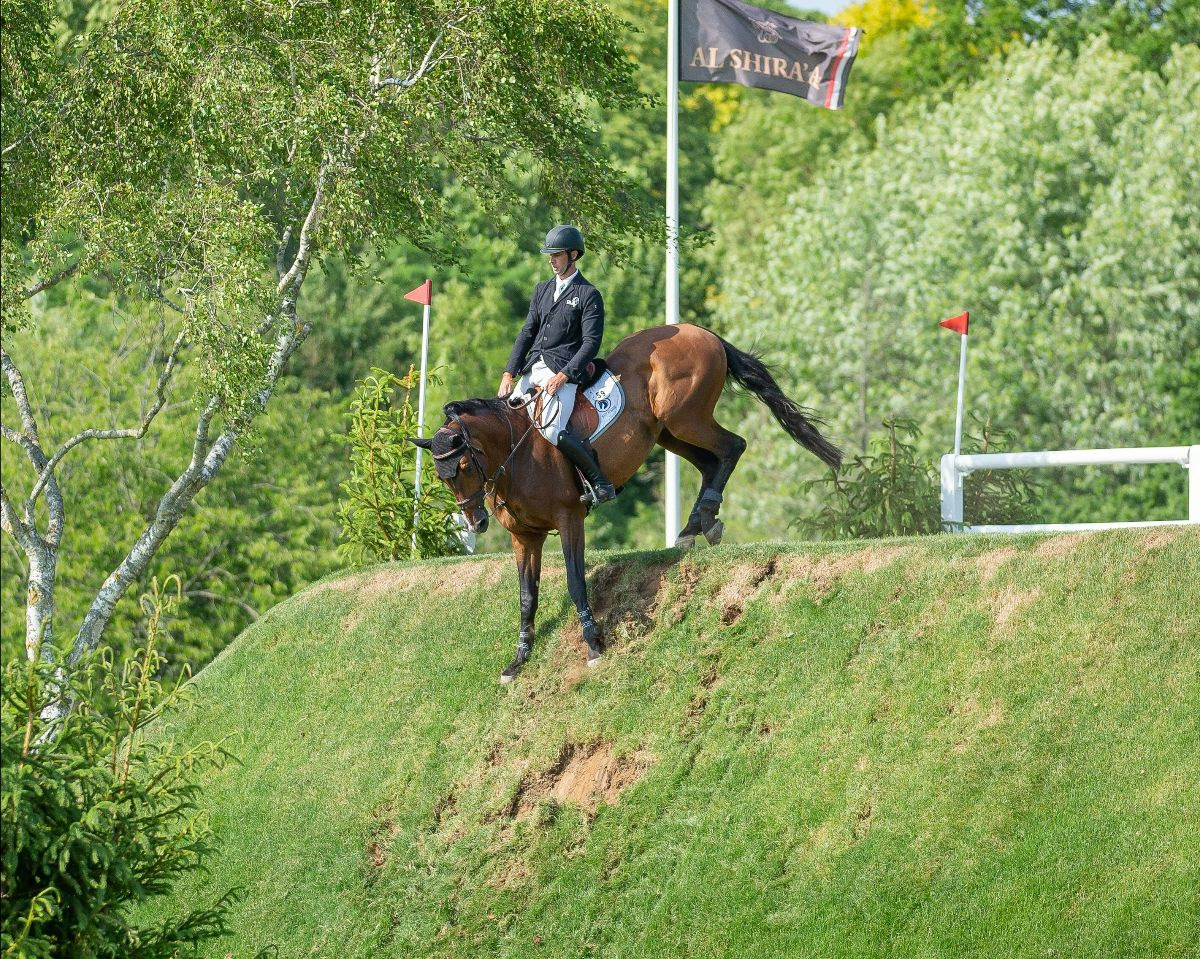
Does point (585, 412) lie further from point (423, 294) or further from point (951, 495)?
point (423, 294)

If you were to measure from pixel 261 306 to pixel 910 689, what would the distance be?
806 cm

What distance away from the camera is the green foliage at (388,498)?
17859 mm

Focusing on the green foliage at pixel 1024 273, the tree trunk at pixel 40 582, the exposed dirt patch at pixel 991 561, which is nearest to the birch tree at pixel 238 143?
the tree trunk at pixel 40 582

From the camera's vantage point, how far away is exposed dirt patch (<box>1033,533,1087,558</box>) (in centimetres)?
1098

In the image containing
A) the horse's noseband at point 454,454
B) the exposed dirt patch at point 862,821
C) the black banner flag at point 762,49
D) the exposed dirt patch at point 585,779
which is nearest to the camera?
the exposed dirt patch at point 862,821

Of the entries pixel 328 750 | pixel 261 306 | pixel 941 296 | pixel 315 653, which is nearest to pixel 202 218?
pixel 261 306

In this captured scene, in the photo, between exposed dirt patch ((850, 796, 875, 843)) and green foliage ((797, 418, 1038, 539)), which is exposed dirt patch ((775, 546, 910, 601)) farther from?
green foliage ((797, 418, 1038, 539))

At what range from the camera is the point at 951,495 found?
580 inches

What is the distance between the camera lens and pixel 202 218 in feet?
53.3

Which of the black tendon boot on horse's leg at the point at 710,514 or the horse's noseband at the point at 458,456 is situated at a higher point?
the horse's noseband at the point at 458,456

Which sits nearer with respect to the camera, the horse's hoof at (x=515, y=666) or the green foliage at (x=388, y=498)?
the horse's hoof at (x=515, y=666)

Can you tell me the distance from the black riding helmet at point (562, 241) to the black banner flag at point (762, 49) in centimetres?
824

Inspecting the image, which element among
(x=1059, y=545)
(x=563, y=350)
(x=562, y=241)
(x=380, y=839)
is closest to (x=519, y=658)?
(x=380, y=839)

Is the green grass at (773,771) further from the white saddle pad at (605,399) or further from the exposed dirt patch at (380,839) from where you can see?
the white saddle pad at (605,399)
